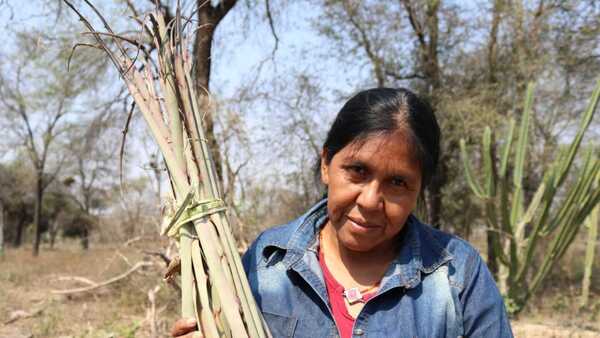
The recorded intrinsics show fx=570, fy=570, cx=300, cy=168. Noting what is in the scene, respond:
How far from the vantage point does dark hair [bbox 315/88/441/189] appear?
139 cm

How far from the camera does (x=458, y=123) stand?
8.99 metres

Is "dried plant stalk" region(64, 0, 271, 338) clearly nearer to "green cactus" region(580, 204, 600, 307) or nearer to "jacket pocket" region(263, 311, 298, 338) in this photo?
"jacket pocket" region(263, 311, 298, 338)

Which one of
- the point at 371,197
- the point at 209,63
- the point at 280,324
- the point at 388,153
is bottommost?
the point at 280,324

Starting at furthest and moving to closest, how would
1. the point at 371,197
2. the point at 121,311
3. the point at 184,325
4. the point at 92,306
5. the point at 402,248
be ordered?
the point at 92,306 → the point at 121,311 → the point at 402,248 → the point at 371,197 → the point at 184,325

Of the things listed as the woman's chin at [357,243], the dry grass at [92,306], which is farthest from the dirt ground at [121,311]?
the woman's chin at [357,243]

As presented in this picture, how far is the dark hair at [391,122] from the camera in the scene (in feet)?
4.56

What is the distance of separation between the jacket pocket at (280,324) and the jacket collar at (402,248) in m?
0.13

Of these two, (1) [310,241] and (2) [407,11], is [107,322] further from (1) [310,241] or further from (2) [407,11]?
(2) [407,11]

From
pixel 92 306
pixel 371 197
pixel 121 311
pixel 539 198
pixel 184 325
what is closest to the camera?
pixel 184 325

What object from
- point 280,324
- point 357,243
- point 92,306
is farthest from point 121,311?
point 357,243

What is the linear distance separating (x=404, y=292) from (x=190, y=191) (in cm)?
58

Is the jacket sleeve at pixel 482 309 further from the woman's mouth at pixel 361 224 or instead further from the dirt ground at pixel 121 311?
the dirt ground at pixel 121 311

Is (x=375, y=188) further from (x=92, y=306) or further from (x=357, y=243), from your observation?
(x=92, y=306)

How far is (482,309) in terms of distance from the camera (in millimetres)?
1345
